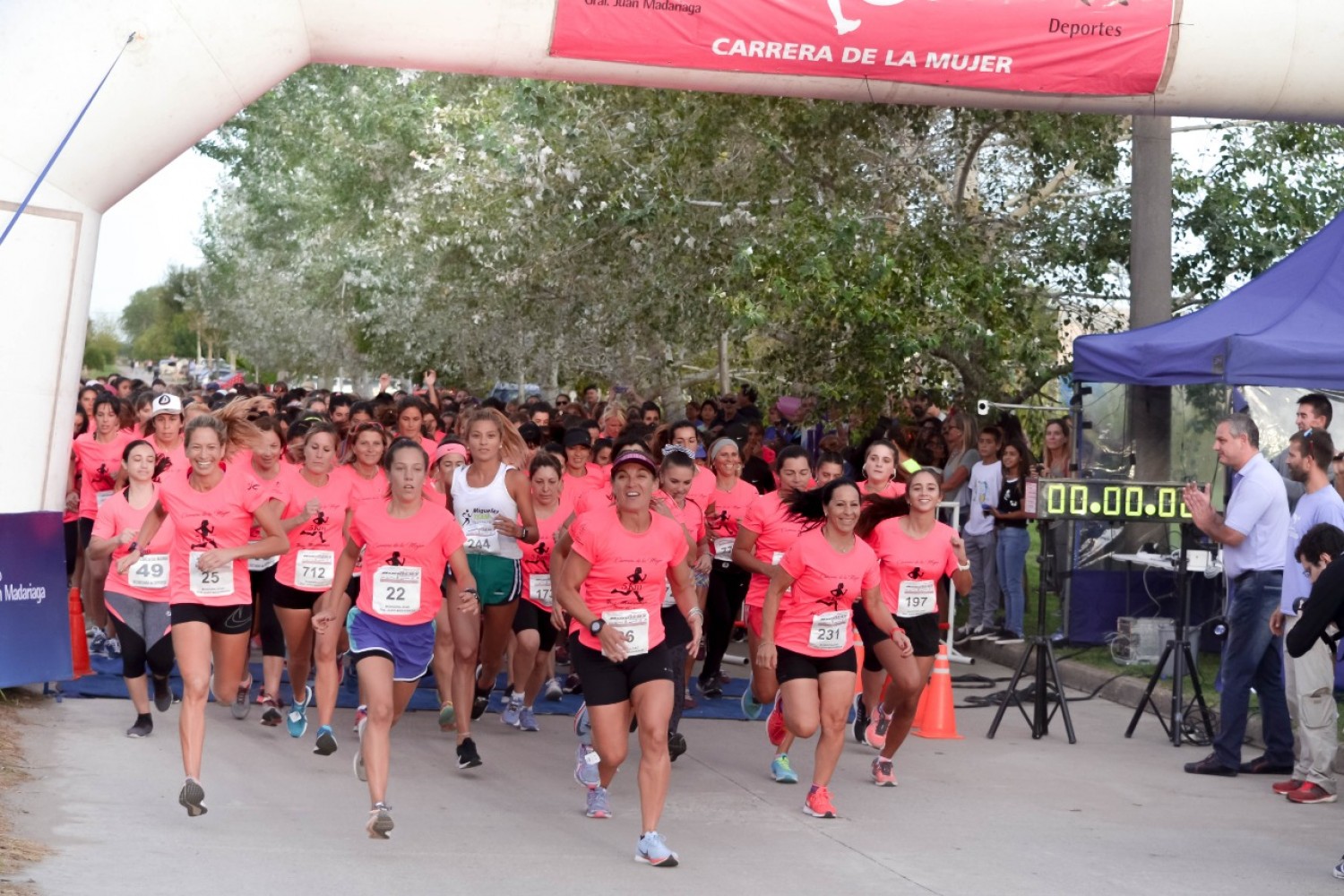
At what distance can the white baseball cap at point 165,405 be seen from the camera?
481 inches

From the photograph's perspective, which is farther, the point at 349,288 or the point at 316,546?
the point at 349,288

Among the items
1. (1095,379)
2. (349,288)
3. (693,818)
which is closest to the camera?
(693,818)

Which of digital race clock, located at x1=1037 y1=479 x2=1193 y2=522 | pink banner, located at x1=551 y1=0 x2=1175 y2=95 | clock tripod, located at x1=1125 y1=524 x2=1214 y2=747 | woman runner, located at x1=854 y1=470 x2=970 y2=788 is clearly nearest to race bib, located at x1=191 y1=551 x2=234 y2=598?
woman runner, located at x1=854 y1=470 x2=970 y2=788

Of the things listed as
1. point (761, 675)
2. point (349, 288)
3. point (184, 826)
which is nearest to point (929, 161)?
point (761, 675)

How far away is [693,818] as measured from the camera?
8266 millimetres

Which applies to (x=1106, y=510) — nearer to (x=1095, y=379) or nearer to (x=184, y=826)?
(x=1095, y=379)

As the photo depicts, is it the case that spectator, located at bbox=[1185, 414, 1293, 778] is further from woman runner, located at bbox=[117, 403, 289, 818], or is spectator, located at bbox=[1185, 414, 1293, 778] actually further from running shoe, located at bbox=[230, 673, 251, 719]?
running shoe, located at bbox=[230, 673, 251, 719]

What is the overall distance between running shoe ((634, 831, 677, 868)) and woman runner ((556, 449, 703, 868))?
0.66ft

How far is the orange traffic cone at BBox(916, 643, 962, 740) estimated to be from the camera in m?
10.9

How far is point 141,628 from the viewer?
30.8ft

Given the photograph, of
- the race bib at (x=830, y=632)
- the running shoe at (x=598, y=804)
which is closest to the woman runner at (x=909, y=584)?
the race bib at (x=830, y=632)

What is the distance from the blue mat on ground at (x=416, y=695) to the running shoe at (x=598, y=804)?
308 centimetres

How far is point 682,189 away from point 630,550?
841 centimetres

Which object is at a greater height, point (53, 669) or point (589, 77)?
point (589, 77)
